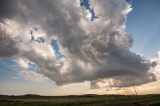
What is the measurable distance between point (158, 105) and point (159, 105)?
23cm

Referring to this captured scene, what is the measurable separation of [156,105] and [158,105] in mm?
890

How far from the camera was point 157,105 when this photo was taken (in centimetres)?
5769

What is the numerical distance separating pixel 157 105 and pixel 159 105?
2.06 ft

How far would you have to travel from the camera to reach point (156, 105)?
58.1 m

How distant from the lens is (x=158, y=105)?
188 feet

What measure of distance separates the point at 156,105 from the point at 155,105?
40 cm

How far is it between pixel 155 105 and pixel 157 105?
81cm

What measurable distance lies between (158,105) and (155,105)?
129cm

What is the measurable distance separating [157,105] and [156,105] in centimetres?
Answer: 40

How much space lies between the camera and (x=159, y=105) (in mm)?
57156

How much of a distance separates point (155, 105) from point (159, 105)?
1.43 metres
